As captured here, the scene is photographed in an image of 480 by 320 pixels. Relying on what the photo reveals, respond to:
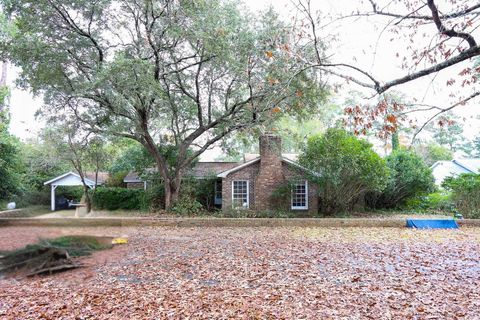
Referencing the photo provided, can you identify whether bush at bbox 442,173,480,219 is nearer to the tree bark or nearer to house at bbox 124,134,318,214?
house at bbox 124,134,318,214

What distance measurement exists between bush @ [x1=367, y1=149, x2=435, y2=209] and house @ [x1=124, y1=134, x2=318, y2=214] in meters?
3.95

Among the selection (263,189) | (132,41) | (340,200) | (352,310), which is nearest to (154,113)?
(132,41)

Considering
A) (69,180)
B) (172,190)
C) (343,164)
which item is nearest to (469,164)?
(343,164)

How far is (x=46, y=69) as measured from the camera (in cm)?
1102

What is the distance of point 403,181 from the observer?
15.6 metres

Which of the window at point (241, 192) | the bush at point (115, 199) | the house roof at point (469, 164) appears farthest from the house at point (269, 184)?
the house roof at point (469, 164)

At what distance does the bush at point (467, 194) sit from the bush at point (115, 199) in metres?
14.5

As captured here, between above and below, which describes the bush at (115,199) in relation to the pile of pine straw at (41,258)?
above

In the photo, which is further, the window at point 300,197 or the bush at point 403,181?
the bush at point 403,181

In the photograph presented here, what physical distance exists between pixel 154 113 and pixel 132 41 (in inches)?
132

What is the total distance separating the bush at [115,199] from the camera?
1727 centimetres

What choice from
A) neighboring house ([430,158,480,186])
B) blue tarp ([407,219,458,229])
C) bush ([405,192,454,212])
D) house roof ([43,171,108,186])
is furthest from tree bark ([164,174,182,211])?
neighboring house ([430,158,480,186])

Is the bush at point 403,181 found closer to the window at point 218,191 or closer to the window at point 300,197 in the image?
the window at point 300,197

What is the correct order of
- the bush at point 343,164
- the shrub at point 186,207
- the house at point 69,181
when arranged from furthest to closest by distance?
the house at point 69,181 → the shrub at point 186,207 → the bush at point 343,164
